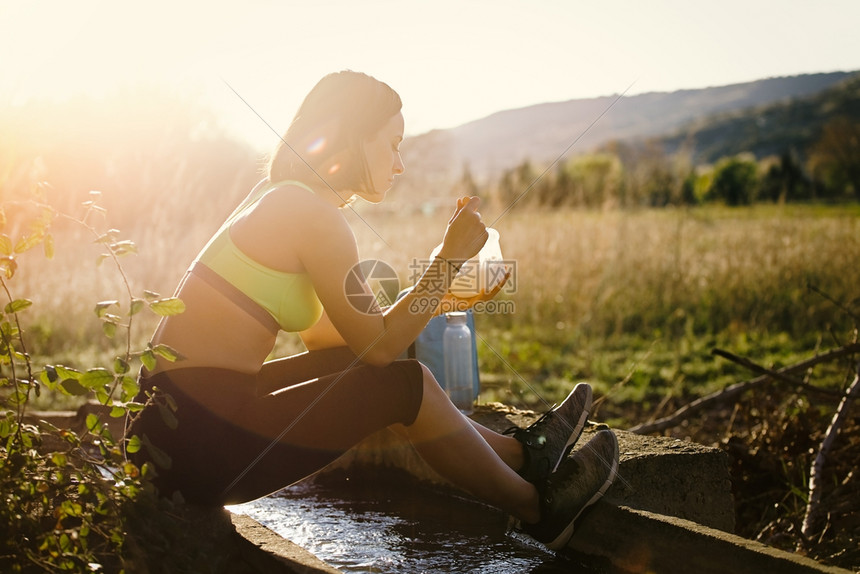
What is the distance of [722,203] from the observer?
962cm

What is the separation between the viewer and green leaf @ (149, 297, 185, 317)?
1694 millimetres

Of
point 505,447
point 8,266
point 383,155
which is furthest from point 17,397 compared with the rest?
point 505,447

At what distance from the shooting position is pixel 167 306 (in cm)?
171

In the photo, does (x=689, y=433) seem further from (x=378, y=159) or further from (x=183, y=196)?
(x=183, y=196)

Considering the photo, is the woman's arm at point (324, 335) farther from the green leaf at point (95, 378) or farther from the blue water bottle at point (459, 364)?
the green leaf at point (95, 378)

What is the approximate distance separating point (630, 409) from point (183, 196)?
18.2 feet

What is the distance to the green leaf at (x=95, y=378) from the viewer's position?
1.63m

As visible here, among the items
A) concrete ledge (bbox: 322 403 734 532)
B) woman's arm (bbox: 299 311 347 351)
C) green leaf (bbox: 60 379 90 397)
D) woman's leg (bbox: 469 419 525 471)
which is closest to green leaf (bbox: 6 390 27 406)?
green leaf (bbox: 60 379 90 397)

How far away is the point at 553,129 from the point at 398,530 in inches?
2731

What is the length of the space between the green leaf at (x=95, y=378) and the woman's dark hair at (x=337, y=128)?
800mm

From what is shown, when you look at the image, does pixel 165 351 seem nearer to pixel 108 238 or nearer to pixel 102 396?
pixel 102 396

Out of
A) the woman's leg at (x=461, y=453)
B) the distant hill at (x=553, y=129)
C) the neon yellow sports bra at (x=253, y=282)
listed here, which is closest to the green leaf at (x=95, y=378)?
the neon yellow sports bra at (x=253, y=282)

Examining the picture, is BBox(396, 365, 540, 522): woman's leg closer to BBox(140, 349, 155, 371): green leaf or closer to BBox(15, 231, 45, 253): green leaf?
BBox(140, 349, 155, 371): green leaf

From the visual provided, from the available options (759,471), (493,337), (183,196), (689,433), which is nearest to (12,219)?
(183,196)
